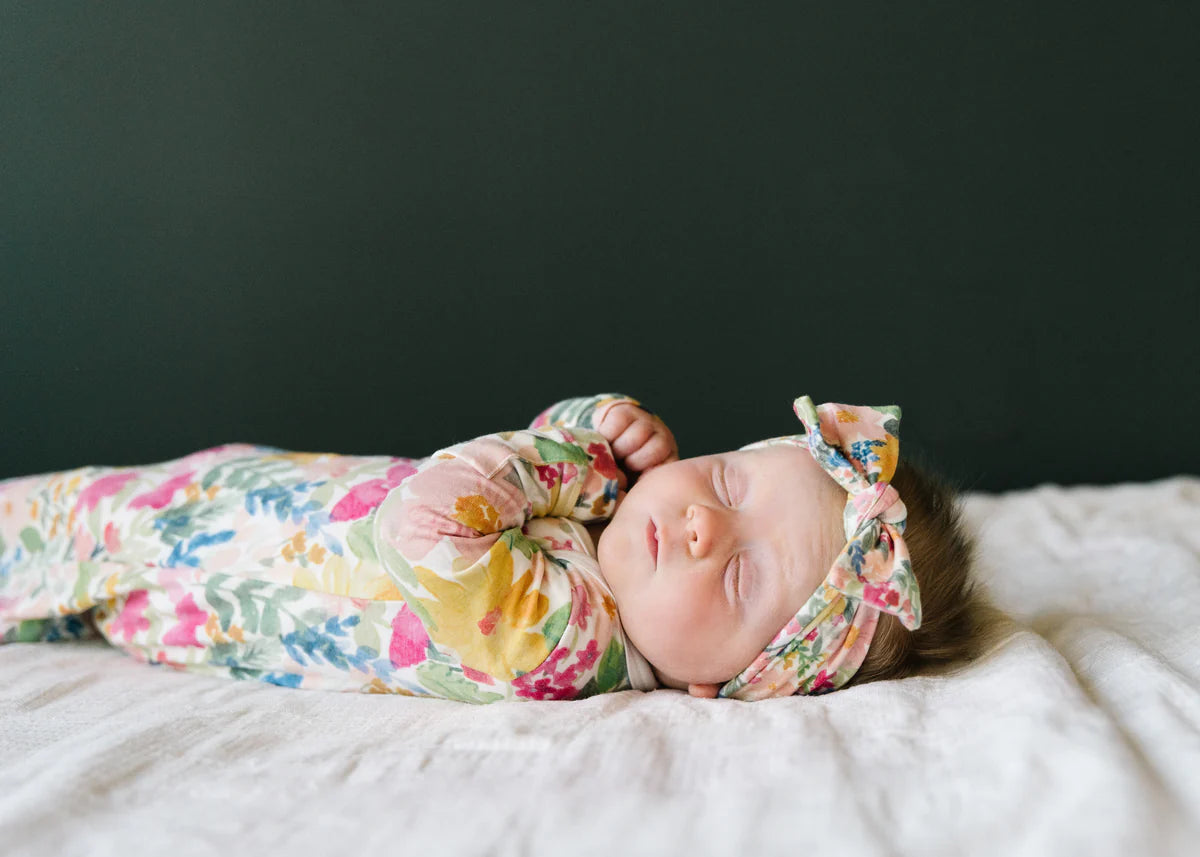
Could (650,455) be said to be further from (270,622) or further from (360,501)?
(270,622)

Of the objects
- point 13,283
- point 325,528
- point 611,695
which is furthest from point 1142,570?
point 13,283

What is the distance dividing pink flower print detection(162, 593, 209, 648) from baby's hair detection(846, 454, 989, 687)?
836mm

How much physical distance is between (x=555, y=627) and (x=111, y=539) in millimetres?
708

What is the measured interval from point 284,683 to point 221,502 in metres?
0.28

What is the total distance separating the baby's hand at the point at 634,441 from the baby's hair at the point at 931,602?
1.03 feet

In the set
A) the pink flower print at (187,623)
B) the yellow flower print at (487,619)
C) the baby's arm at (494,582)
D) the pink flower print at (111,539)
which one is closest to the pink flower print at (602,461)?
the baby's arm at (494,582)

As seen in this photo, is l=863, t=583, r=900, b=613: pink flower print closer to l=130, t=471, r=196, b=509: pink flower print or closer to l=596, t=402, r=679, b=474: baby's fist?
l=596, t=402, r=679, b=474: baby's fist

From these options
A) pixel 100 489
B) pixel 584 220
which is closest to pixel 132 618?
pixel 100 489

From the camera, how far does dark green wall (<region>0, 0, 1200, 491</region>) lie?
6.61ft

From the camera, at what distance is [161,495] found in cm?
148

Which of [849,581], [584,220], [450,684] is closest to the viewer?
[849,581]

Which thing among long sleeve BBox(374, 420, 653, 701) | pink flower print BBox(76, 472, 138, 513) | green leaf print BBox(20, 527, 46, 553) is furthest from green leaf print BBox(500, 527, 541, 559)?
green leaf print BBox(20, 527, 46, 553)

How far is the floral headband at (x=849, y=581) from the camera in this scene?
1.11 metres

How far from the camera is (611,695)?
3.83ft
